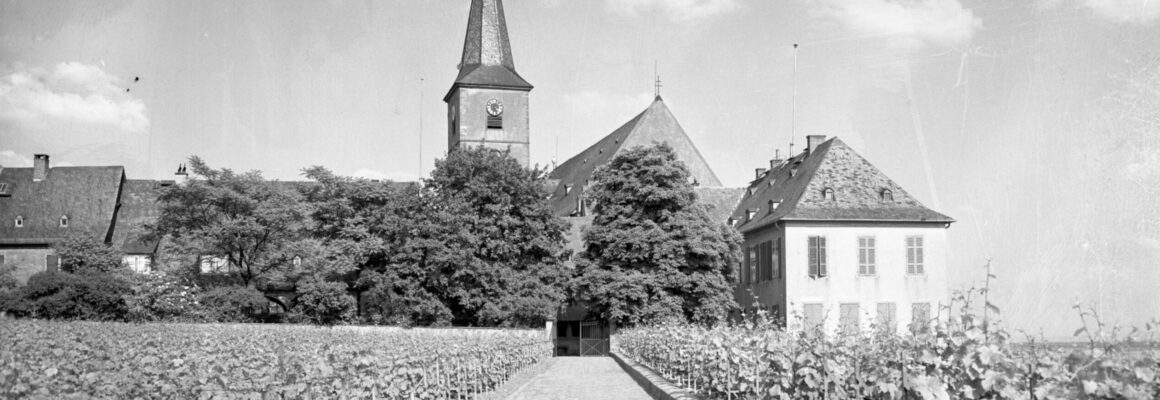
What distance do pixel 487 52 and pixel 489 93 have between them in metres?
2.93

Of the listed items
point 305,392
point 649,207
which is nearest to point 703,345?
point 305,392

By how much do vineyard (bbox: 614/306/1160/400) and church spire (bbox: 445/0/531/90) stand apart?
54350 millimetres

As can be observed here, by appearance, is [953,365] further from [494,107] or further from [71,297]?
[494,107]

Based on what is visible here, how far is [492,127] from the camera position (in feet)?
222

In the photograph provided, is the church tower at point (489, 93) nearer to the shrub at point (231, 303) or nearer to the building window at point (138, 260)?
the shrub at point (231, 303)

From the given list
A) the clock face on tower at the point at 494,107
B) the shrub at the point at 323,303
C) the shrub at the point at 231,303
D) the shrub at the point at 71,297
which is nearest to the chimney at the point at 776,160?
the clock face on tower at the point at 494,107

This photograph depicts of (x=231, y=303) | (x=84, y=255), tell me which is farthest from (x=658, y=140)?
(x=84, y=255)

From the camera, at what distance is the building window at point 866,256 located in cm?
4416

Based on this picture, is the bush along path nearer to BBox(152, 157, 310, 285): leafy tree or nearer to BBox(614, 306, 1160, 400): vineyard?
BBox(614, 306, 1160, 400): vineyard

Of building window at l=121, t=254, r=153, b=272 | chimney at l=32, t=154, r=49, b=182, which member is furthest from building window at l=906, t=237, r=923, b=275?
chimney at l=32, t=154, r=49, b=182

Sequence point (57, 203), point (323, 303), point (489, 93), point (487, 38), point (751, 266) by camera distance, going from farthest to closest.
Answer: point (487, 38)
point (57, 203)
point (489, 93)
point (751, 266)
point (323, 303)

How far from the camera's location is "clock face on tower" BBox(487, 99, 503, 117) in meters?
67.5

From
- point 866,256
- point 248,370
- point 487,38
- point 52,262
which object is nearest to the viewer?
point 248,370

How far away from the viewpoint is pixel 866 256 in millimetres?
44188
